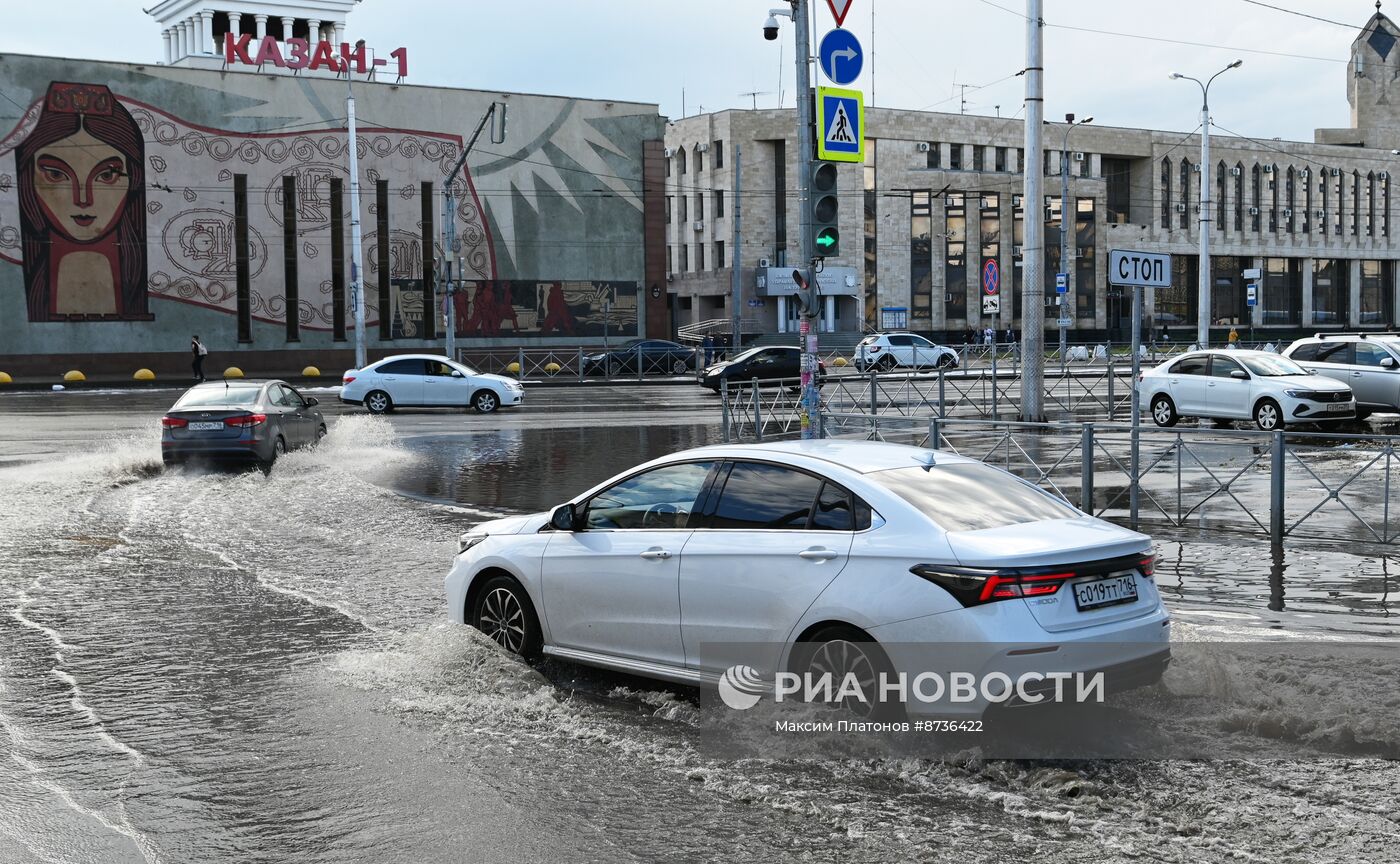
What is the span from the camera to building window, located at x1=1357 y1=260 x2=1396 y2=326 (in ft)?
342

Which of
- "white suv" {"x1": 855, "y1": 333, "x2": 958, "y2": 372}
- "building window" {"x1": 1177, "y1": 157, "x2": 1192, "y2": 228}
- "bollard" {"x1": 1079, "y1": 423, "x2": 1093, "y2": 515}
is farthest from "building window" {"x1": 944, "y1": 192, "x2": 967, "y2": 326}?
"bollard" {"x1": 1079, "y1": 423, "x2": 1093, "y2": 515}

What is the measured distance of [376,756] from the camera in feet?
19.9

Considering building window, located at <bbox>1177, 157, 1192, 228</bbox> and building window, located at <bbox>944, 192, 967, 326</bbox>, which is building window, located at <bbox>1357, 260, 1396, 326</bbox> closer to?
building window, located at <bbox>1177, 157, 1192, 228</bbox>

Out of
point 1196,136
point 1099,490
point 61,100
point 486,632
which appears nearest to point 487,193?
point 61,100

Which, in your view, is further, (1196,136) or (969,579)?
(1196,136)

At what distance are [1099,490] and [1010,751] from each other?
30.0ft

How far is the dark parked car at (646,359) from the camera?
50.0 meters

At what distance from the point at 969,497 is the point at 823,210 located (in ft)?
31.9

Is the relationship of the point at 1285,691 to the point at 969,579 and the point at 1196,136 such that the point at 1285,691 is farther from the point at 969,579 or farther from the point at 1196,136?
the point at 1196,136

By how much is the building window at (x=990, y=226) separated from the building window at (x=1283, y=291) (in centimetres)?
2362

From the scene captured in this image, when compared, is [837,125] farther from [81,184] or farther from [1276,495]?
[81,184]

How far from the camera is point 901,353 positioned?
5253cm

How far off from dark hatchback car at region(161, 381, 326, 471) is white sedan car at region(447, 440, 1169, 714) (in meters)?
12.4

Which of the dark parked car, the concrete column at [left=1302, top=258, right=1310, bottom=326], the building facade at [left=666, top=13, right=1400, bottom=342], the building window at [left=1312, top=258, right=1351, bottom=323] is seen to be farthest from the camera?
the building window at [left=1312, top=258, right=1351, bottom=323]
